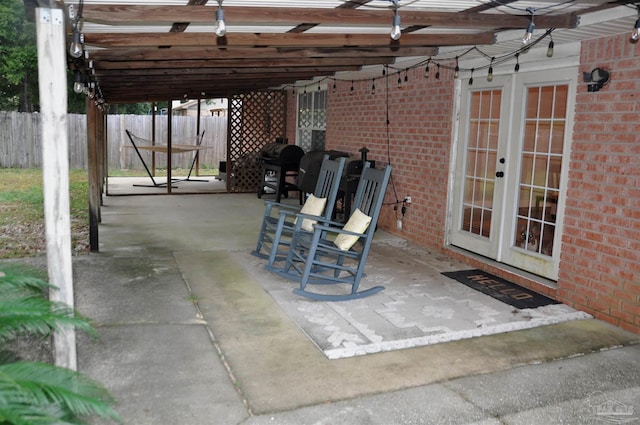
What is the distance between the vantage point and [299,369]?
323cm

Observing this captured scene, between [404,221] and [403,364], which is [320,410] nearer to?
[403,364]

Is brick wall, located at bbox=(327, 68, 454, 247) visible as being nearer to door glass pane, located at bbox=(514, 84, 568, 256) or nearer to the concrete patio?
door glass pane, located at bbox=(514, 84, 568, 256)

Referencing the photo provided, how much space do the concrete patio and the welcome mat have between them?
0.10 metres

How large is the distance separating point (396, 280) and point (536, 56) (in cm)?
232

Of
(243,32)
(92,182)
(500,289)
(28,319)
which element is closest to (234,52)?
(243,32)

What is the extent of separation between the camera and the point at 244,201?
394 inches

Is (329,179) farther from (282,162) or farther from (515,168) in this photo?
(282,162)

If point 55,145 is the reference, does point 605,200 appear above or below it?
below

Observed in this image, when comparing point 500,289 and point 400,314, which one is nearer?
point 400,314

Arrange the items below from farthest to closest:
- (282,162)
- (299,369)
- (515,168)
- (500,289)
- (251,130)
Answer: (251,130), (282,162), (515,168), (500,289), (299,369)

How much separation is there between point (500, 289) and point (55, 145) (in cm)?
377

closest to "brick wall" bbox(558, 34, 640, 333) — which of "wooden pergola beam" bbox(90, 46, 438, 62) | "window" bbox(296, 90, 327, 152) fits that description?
"wooden pergola beam" bbox(90, 46, 438, 62)

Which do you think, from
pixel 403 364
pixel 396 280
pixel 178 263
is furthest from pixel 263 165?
pixel 403 364

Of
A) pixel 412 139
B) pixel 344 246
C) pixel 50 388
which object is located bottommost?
pixel 344 246
